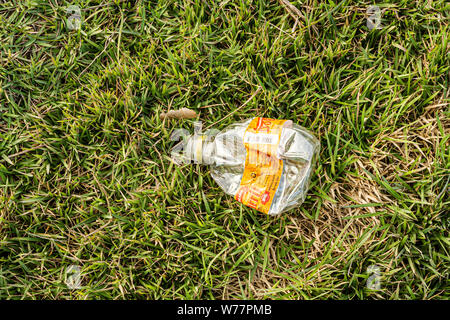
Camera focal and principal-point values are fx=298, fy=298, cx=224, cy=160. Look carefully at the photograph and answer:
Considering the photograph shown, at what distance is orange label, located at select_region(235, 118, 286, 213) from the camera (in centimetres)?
166

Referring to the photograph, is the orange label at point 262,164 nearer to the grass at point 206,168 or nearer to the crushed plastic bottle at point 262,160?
the crushed plastic bottle at point 262,160

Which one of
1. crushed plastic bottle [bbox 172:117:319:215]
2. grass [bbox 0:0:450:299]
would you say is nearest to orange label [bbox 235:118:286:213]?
crushed plastic bottle [bbox 172:117:319:215]

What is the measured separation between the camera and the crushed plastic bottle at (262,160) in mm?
1683

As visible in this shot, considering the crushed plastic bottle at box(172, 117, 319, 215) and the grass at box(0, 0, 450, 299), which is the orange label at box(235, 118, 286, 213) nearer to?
the crushed plastic bottle at box(172, 117, 319, 215)

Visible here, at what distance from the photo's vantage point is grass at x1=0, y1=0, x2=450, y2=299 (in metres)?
1.83

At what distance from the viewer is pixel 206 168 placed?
1919mm

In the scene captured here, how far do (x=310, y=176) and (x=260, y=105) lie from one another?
56 centimetres

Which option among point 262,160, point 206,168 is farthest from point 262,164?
point 206,168

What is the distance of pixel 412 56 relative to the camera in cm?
193

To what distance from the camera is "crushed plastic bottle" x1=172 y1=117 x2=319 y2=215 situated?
168cm

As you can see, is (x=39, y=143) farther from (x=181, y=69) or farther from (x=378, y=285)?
(x=378, y=285)

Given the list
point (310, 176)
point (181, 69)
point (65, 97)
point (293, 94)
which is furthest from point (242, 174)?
point (65, 97)

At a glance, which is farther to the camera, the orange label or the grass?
the grass
